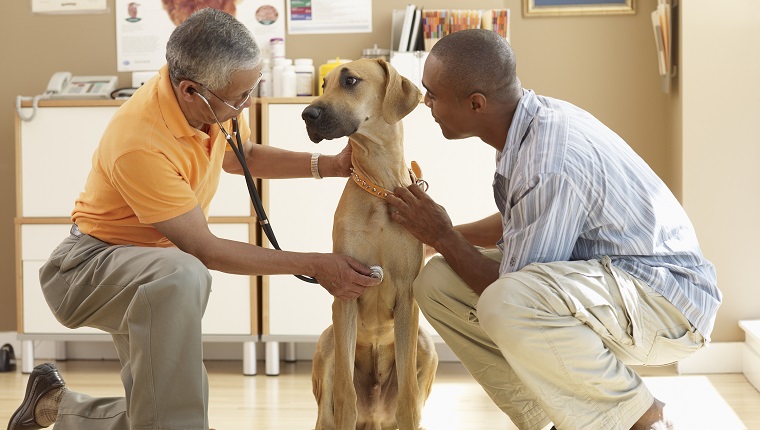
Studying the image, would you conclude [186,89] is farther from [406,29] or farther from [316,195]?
[406,29]

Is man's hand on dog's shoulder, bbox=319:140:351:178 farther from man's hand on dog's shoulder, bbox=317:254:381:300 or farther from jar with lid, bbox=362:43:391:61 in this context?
jar with lid, bbox=362:43:391:61

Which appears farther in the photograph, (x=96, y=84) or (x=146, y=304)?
(x=96, y=84)

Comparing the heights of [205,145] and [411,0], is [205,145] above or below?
below

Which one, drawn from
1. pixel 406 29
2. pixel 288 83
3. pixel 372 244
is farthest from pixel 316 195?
pixel 372 244

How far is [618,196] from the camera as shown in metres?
2.00

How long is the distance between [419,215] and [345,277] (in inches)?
9.7

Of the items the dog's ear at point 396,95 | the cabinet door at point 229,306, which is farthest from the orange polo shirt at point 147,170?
the cabinet door at point 229,306

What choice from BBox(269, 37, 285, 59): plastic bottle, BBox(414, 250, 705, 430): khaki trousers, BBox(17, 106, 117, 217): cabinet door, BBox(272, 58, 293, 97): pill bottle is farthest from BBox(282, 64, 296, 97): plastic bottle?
BBox(414, 250, 705, 430): khaki trousers

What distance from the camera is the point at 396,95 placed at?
2.26 meters

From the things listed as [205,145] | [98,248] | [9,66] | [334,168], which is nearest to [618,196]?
[334,168]

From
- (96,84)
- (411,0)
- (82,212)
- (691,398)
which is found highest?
(411,0)

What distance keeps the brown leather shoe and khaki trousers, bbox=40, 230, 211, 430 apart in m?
0.36

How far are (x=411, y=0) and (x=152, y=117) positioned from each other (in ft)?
6.75

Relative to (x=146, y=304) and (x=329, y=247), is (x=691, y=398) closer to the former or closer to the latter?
(x=329, y=247)
